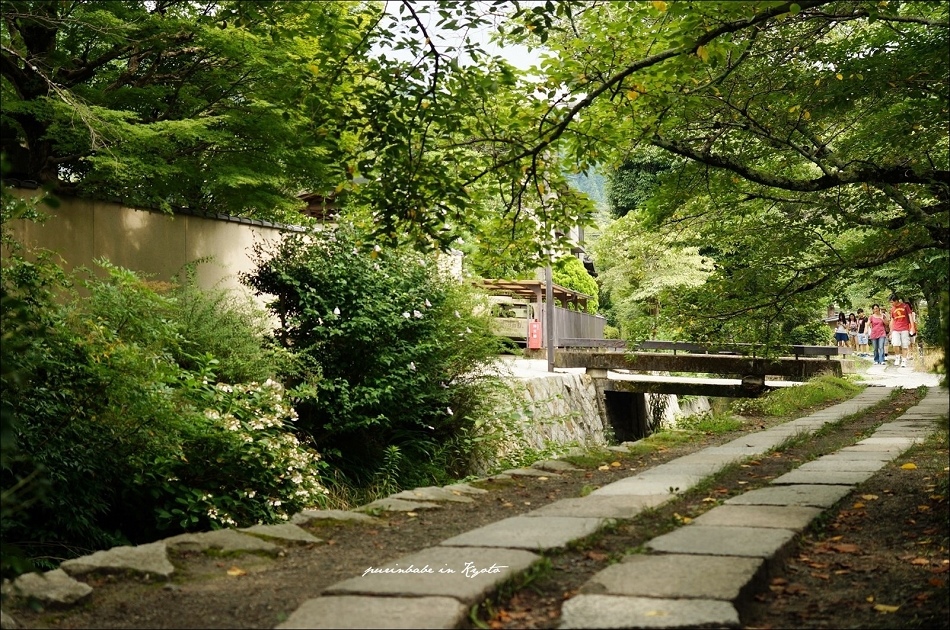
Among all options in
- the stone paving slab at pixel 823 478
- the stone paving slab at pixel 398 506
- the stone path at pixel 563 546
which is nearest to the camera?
the stone path at pixel 563 546

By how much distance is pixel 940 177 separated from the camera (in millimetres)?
6797

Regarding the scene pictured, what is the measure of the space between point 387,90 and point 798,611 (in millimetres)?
4029

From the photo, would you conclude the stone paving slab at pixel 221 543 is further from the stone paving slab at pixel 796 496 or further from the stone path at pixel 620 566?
the stone paving slab at pixel 796 496

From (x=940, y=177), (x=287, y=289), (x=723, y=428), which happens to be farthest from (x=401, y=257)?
(x=940, y=177)

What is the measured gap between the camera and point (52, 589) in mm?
3123

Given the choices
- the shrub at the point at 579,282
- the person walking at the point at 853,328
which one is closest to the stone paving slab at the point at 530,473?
the shrub at the point at 579,282

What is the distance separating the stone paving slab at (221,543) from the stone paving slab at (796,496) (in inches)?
97.7

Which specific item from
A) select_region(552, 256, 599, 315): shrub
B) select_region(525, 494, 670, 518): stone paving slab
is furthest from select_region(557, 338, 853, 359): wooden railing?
select_region(552, 256, 599, 315): shrub

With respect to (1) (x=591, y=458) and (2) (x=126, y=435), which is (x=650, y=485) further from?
(2) (x=126, y=435)

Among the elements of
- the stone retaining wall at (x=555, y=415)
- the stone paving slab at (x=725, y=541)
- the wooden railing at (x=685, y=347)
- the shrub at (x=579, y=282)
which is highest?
the shrub at (x=579, y=282)

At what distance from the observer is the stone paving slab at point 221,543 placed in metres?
3.91

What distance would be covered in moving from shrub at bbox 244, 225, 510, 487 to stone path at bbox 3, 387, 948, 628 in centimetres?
291

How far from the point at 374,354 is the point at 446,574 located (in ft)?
18.2

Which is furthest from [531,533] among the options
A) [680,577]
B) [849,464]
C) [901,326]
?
[901,326]
